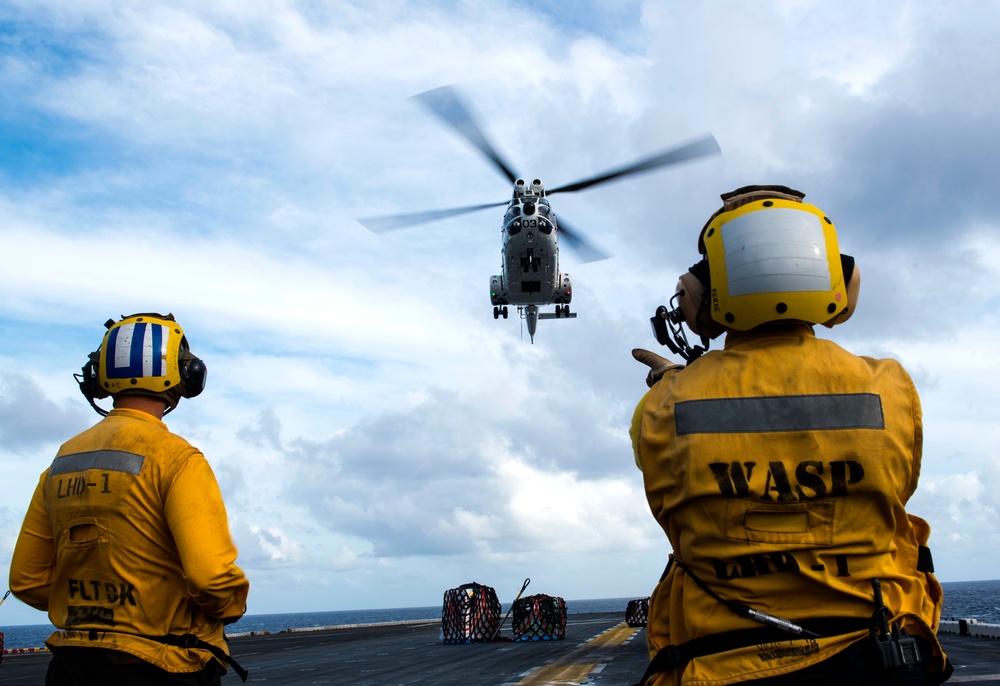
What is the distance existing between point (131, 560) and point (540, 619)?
77.3ft

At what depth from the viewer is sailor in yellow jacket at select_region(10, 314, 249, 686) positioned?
3898 mm

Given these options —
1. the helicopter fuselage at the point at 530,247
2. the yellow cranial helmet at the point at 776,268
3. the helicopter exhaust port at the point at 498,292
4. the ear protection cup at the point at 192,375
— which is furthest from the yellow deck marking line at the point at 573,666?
the helicopter exhaust port at the point at 498,292

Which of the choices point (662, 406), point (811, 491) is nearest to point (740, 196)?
point (662, 406)

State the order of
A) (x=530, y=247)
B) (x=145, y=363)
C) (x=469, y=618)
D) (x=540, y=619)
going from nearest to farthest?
(x=145, y=363) < (x=540, y=619) < (x=469, y=618) < (x=530, y=247)

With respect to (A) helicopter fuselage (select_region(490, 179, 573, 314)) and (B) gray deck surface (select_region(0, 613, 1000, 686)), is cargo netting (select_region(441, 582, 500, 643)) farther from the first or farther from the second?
(A) helicopter fuselage (select_region(490, 179, 573, 314))

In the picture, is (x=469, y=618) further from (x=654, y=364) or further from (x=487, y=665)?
(x=654, y=364)

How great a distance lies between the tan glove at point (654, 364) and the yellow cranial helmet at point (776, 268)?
0.83 ft

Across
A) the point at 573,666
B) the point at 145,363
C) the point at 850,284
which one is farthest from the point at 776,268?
the point at 573,666

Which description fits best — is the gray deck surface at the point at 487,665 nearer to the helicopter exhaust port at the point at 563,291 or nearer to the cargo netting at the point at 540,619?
the cargo netting at the point at 540,619

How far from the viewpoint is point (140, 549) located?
4.05m

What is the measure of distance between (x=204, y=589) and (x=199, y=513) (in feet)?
1.12

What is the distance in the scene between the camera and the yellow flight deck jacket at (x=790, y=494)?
2754 millimetres

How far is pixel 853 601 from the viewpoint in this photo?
2777 mm

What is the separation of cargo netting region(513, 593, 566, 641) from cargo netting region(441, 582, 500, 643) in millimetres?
1032
